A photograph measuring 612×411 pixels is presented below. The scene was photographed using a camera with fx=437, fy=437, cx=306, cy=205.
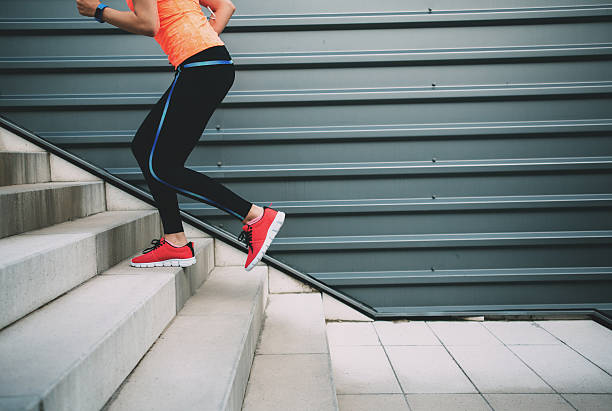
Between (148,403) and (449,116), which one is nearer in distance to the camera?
(148,403)

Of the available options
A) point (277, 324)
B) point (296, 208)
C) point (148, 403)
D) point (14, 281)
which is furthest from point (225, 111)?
point (148, 403)

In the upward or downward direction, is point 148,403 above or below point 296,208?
below

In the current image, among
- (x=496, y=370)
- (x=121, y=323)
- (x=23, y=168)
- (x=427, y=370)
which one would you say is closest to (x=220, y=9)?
(x=23, y=168)

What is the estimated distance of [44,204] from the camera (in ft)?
7.57

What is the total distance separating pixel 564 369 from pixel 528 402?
0.53m

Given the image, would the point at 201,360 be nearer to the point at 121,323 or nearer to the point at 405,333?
the point at 121,323

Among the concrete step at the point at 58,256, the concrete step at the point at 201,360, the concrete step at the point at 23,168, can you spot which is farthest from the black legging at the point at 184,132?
the concrete step at the point at 23,168

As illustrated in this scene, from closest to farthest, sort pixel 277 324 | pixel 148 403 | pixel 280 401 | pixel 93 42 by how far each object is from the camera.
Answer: pixel 148 403, pixel 280 401, pixel 277 324, pixel 93 42

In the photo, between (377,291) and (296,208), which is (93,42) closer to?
(296,208)

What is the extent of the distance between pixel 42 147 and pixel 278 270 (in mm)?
1932

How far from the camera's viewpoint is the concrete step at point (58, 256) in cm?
146

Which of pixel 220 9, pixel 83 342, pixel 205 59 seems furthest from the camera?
pixel 220 9

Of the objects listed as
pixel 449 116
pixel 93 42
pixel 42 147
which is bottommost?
pixel 42 147

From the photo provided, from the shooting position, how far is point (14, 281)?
1.45 meters
